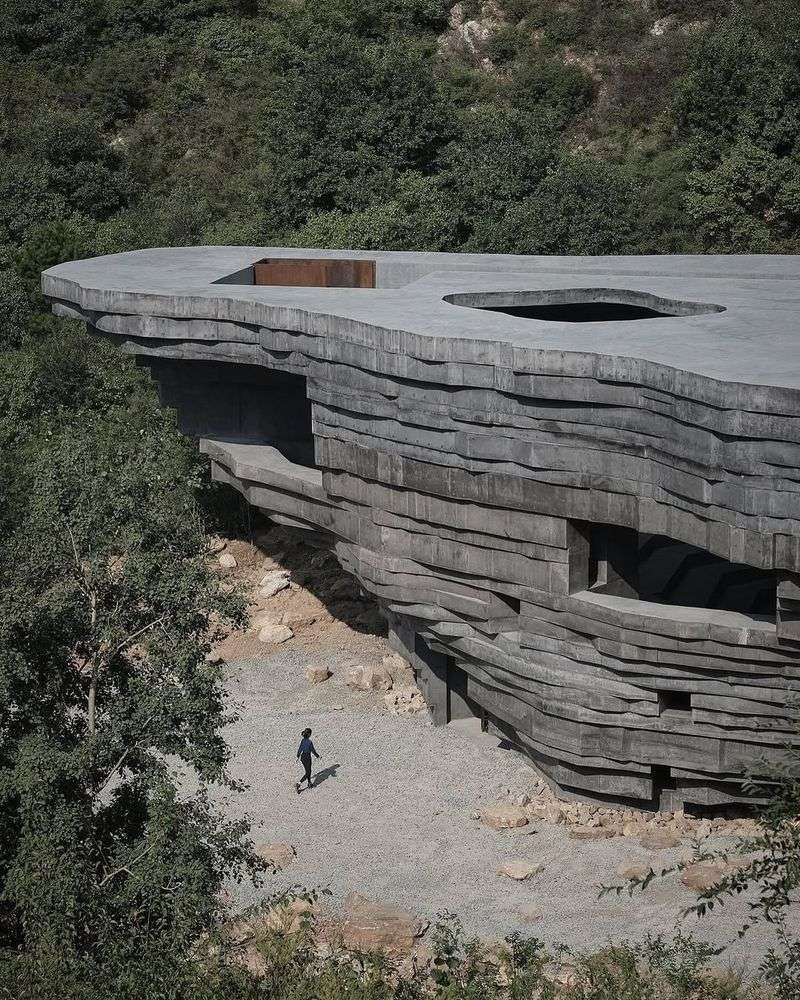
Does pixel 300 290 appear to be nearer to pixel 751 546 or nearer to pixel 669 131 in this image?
pixel 751 546

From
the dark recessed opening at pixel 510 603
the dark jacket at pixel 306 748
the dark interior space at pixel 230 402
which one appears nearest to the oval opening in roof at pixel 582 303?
the dark interior space at pixel 230 402

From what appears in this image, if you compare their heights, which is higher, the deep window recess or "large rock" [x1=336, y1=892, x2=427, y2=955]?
the deep window recess

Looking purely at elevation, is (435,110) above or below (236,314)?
above

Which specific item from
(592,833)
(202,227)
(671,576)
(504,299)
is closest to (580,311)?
(504,299)

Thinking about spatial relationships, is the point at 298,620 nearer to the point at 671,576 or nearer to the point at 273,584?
the point at 273,584

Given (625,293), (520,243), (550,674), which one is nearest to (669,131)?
(520,243)

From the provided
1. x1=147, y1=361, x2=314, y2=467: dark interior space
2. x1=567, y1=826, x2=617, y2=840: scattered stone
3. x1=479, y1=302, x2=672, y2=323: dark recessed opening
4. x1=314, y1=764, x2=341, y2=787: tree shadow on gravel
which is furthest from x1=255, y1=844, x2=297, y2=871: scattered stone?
x1=479, y1=302, x2=672, y2=323: dark recessed opening

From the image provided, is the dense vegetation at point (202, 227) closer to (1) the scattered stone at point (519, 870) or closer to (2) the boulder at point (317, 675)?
(2) the boulder at point (317, 675)

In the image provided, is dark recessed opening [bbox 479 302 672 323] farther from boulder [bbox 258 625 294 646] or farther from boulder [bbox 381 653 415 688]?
boulder [bbox 258 625 294 646]
